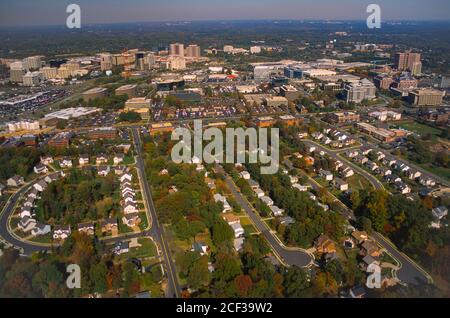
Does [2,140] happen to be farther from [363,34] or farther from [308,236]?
[363,34]

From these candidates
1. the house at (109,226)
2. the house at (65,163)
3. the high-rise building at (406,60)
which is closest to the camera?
the house at (109,226)

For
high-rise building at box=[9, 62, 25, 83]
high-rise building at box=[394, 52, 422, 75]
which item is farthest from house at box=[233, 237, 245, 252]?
high-rise building at box=[394, 52, 422, 75]

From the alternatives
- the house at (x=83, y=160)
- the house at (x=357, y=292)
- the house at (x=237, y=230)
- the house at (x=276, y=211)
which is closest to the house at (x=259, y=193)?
the house at (x=276, y=211)

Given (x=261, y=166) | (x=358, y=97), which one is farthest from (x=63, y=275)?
(x=358, y=97)

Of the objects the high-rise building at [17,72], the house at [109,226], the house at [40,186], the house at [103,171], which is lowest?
the house at [109,226]

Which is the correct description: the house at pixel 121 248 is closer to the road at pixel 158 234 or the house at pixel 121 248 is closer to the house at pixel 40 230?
the road at pixel 158 234

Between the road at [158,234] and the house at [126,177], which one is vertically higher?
the house at [126,177]

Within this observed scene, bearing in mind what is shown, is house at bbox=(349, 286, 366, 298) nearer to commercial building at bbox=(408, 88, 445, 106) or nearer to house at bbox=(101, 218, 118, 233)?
house at bbox=(101, 218, 118, 233)
